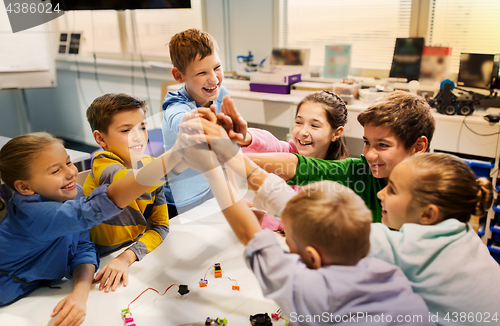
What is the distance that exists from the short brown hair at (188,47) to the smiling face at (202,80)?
→ 1 cm

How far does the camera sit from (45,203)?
0.73m

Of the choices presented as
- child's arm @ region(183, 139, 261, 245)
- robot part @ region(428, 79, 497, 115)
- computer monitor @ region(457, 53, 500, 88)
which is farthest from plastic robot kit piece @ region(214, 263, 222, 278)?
computer monitor @ region(457, 53, 500, 88)

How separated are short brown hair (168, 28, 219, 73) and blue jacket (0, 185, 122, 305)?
32 centimetres

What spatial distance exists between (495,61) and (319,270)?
2001mm

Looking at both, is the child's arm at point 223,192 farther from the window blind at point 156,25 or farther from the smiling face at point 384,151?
the window blind at point 156,25

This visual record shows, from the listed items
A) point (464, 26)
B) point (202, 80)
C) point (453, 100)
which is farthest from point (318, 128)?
point (464, 26)

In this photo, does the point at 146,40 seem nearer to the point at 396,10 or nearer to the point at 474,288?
the point at 474,288

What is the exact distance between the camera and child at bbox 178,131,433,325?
1.65ft

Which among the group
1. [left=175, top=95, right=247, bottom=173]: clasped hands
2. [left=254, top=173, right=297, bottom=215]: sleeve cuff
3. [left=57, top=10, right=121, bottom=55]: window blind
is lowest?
[left=254, top=173, right=297, bottom=215]: sleeve cuff

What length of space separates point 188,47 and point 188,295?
53 cm

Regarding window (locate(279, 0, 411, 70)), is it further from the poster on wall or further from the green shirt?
the green shirt

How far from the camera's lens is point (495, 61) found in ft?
6.48

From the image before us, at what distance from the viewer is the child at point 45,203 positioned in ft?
2.34

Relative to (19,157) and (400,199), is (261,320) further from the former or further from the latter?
(19,157)
